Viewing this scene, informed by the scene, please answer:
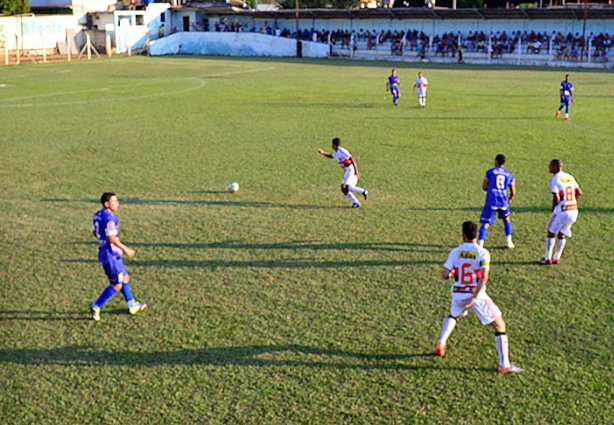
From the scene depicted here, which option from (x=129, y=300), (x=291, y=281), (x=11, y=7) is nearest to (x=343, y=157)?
(x=291, y=281)

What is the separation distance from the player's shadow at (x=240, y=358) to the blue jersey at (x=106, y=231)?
4.02ft

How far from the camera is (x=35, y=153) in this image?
2080 cm

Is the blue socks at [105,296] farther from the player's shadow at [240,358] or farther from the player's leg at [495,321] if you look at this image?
the player's leg at [495,321]

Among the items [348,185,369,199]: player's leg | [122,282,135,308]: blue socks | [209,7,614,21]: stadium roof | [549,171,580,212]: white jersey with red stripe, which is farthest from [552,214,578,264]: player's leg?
[209,7,614,21]: stadium roof

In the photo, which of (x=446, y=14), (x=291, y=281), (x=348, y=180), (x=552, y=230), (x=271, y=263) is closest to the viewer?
(x=291, y=281)

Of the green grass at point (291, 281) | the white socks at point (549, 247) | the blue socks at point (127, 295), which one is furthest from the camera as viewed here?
the white socks at point (549, 247)

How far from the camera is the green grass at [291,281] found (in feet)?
→ 24.5

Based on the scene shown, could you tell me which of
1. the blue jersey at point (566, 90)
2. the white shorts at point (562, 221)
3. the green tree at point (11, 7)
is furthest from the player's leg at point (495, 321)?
the green tree at point (11, 7)

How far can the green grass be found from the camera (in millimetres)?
7461

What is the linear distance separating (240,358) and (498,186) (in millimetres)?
5870

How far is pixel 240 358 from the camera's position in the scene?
326 inches

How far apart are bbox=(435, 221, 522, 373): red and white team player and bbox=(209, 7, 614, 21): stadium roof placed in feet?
173

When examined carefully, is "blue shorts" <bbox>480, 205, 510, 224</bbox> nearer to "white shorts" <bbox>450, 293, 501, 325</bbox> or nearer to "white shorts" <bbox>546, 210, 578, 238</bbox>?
"white shorts" <bbox>546, 210, 578, 238</bbox>

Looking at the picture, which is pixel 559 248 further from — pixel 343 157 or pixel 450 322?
pixel 343 157
